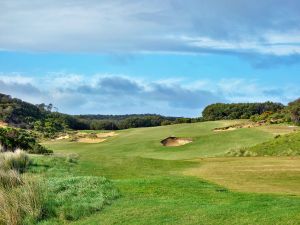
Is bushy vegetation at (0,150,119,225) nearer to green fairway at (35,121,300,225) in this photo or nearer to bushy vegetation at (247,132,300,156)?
green fairway at (35,121,300,225)

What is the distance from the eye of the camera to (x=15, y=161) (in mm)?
28078

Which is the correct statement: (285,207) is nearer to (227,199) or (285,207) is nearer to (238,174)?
(227,199)

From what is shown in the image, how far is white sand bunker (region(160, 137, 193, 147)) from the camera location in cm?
6600

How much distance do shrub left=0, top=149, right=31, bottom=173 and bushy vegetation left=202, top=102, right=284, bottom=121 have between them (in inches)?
3404

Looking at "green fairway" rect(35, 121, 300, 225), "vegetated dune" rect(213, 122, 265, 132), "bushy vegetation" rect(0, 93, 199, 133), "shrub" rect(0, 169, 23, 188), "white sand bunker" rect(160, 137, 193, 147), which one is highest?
"bushy vegetation" rect(0, 93, 199, 133)

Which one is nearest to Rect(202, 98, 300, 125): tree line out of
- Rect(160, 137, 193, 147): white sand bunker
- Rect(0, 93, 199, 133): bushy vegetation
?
Rect(0, 93, 199, 133): bushy vegetation

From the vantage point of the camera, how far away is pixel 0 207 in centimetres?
1819

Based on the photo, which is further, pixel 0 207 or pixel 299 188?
pixel 299 188

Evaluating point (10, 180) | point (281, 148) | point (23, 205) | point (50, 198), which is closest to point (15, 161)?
point (10, 180)

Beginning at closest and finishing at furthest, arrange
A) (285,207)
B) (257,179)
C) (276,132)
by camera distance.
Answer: (285,207)
(257,179)
(276,132)

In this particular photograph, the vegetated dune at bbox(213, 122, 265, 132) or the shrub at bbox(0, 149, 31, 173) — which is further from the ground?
the vegetated dune at bbox(213, 122, 265, 132)

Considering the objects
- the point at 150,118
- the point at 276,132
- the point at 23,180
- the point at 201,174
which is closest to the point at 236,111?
the point at 150,118

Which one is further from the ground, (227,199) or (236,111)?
(236,111)

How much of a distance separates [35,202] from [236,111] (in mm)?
101440
